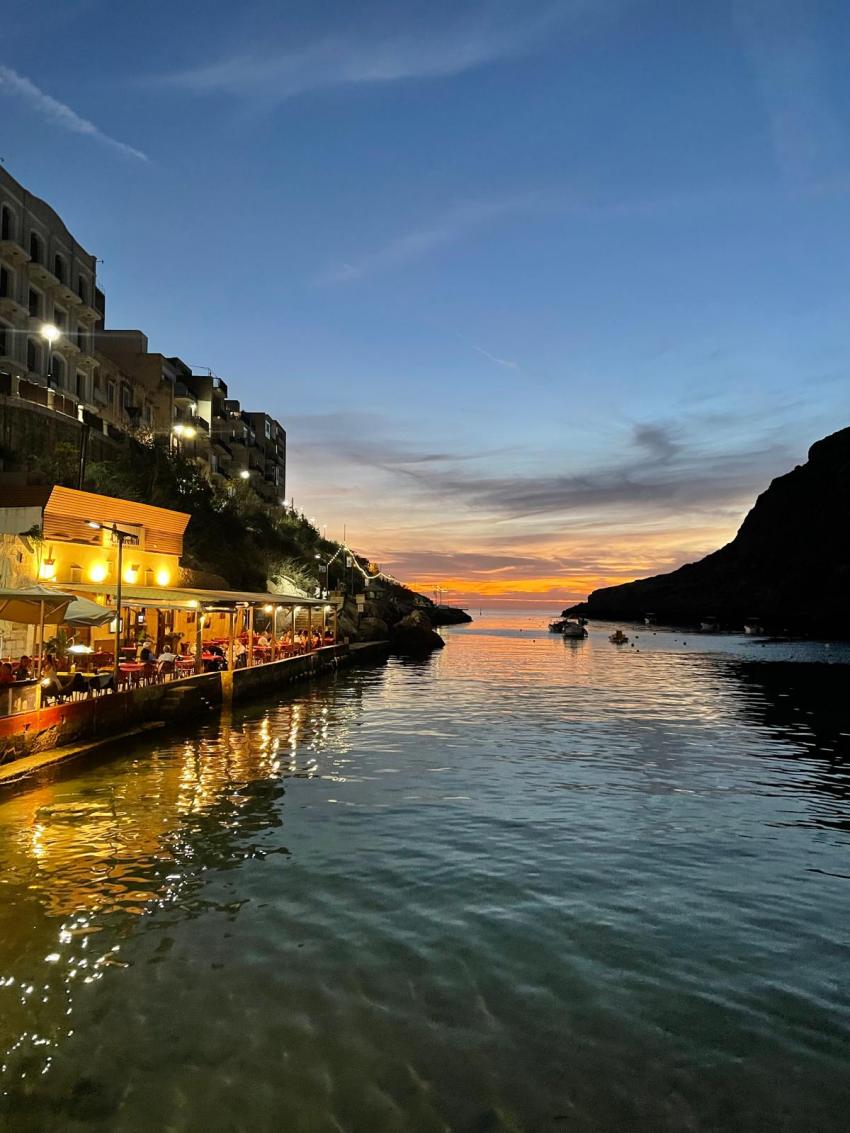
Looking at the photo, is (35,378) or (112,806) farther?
(35,378)

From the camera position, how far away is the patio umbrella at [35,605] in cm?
1955

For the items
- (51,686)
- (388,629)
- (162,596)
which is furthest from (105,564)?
(388,629)

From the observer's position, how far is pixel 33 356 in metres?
46.6

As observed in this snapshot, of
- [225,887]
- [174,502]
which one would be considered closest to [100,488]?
[174,502]

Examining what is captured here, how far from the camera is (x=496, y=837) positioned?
14195mm

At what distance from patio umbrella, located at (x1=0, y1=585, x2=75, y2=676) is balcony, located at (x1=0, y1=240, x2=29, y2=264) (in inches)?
1250

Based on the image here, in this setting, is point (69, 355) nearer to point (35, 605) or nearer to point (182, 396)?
point (182, 396)

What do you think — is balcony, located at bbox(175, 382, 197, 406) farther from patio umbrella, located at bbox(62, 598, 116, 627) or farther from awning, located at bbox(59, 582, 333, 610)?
patio umbrella, located at bbox(62, 598, 116, 627)

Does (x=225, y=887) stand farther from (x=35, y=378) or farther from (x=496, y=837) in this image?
(x=35, y=378)

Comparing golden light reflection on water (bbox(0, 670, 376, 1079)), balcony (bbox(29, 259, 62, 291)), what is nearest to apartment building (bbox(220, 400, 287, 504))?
balcony (bbox(29, 259, 62, 291))

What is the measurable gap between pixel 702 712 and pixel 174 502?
145 feet

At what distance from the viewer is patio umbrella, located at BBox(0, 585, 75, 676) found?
19547mm

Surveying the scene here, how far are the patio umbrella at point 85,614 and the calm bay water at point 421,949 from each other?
15.8 feet

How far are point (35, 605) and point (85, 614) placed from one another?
219cm
